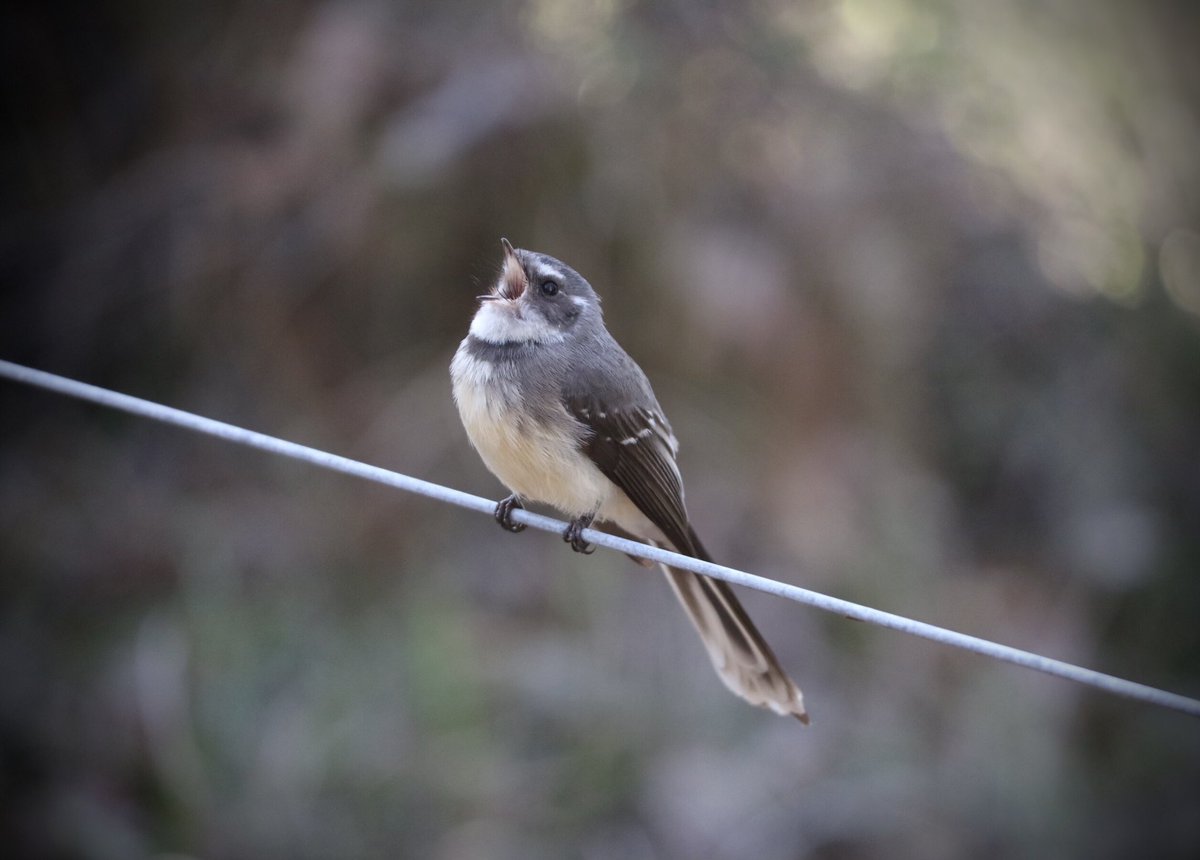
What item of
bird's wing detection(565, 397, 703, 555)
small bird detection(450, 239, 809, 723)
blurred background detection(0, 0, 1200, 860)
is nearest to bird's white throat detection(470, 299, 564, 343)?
small bird detection(450, 239, 809, 723)

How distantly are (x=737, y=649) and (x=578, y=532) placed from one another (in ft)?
1.49

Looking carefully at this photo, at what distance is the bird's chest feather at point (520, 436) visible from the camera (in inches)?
99.0

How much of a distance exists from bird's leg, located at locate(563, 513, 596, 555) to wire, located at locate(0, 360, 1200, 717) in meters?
0.10

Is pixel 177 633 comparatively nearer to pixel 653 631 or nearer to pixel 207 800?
pixel 207 800

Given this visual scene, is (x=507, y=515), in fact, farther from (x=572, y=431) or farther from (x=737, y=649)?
(x=737, y=649)

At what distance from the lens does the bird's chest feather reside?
252 centimetres

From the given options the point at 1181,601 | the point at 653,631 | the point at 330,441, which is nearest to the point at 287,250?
the point at 330,441

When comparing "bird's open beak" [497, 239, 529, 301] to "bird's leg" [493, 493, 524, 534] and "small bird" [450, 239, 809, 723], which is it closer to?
"small bird" [450, 239, 809, 723]

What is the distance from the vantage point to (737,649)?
2.51 m

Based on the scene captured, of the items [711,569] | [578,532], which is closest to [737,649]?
[578,532]

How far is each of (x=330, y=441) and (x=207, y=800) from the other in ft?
5.39

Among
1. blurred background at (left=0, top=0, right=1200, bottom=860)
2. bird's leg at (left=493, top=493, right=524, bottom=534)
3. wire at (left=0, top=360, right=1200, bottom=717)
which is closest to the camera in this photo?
wire at (left=0, top=360, right=1200, bottom=717)

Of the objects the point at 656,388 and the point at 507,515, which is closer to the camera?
the point at 507,515

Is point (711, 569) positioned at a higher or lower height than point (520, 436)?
higher
